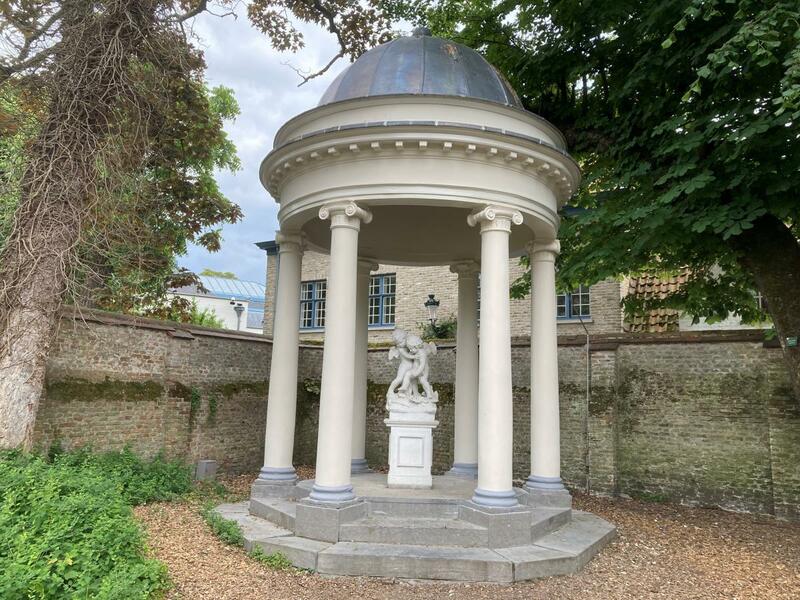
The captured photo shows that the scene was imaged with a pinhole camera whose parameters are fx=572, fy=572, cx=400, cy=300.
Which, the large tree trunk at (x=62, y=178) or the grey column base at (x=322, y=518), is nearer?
the grey column base at (x=322, y=518)

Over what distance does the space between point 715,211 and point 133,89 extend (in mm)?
10137

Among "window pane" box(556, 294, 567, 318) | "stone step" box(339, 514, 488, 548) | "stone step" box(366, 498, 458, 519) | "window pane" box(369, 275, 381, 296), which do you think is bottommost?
"stone step" box(339, 514, 488, 548)

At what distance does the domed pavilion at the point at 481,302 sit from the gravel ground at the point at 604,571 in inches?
12.1

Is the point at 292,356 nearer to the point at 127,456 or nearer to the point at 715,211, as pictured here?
the point at 127,456

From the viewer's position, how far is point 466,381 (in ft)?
37.4

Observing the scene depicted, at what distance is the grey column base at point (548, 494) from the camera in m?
8.99

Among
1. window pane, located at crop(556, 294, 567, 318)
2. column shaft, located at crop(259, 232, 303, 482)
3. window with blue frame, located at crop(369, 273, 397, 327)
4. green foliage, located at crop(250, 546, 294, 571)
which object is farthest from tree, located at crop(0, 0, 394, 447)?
window pane, located at crop(556, 294, 567, 318)

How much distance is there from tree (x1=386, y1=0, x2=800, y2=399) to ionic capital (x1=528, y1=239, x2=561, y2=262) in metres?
0.46

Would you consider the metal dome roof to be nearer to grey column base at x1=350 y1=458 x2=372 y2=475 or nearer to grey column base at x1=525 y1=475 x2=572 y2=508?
grey column base at x1=525 y1=475 x2=572 y2=508

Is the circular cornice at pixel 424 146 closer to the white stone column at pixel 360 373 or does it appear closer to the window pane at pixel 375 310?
the white stone column at pixel 360 373

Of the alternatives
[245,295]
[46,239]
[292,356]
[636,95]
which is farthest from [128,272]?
[245,295]

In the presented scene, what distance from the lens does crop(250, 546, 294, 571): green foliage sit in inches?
262

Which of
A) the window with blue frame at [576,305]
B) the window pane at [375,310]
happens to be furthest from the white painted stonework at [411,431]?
the window pane at [375,310]

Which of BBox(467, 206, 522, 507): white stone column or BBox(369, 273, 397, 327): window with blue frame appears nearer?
BBox(467, 206, 522, 507): white stone column
